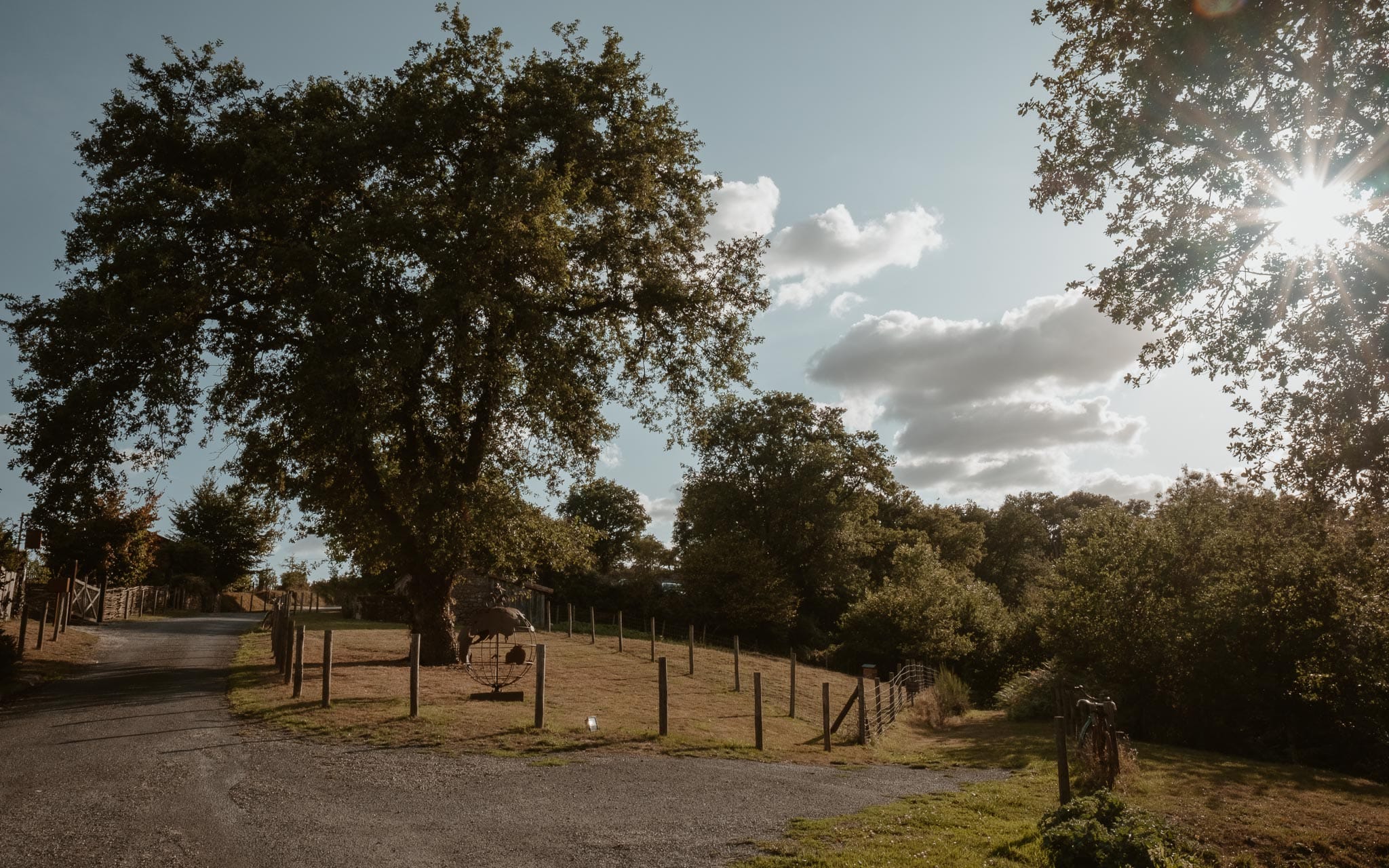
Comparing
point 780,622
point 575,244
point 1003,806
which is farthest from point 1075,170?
point 780,622

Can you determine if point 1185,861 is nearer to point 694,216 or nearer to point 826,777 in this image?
point 826,777

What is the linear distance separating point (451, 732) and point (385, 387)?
8.30 meters

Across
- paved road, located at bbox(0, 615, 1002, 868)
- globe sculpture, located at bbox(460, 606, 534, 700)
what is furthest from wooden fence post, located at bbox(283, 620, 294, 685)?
globe sculpture, located at bbox(460, 606, 534, 700)

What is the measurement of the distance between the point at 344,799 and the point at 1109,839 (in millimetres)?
8410

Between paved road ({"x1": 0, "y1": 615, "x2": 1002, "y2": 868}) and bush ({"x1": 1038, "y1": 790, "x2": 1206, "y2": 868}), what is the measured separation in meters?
2.79

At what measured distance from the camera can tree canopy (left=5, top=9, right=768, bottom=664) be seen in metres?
18.6

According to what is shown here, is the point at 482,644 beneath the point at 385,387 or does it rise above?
beneath

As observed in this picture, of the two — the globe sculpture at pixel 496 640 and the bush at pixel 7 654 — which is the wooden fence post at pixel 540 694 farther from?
the bush at pixel 7 654

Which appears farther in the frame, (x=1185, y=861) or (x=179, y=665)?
(x=179, y=665)

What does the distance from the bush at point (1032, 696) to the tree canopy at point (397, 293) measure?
615 inches

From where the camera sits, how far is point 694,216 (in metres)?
24.6

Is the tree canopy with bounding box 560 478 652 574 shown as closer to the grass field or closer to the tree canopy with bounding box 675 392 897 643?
the tree canopy with bounding box 675 392 897 643

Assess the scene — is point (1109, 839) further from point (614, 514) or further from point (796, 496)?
point (614, 514)

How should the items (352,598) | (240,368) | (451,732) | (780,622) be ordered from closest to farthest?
(451,732), (240,368), (780,622), (352,598)
